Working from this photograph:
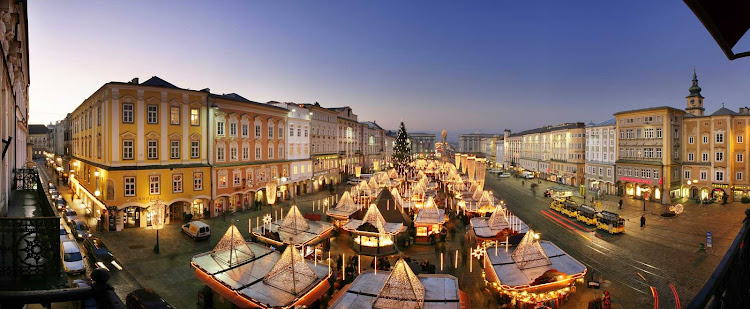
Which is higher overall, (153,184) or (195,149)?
(195,149)

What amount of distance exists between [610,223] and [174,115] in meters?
36.2

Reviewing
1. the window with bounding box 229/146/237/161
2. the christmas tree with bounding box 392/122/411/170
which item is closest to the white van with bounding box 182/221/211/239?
the window with bounding box 229/146/237/161

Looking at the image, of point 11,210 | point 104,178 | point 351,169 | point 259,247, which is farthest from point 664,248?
point 351,169

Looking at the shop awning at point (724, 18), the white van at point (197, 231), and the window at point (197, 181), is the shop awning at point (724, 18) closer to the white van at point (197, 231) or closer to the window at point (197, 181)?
the white van at point (197, 231)

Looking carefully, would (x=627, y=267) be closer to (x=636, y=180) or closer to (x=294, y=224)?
(x=294, y=224)

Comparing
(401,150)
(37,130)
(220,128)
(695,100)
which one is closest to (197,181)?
(220,128)

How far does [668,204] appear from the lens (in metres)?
40.3

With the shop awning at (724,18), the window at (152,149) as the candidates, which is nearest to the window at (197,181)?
the window at (152,149)

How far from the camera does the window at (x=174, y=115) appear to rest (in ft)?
96.1

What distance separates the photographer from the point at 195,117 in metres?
31.0

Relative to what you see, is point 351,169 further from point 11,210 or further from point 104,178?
point 11,210

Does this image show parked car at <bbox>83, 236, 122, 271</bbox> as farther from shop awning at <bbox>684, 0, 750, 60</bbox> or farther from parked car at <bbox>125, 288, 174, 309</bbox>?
shop awning at <bbox>684, 0, 750, 60</bbox>

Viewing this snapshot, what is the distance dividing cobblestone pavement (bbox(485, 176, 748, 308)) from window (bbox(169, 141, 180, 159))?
99.4 ft

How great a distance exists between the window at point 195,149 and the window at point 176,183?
7.51ft
